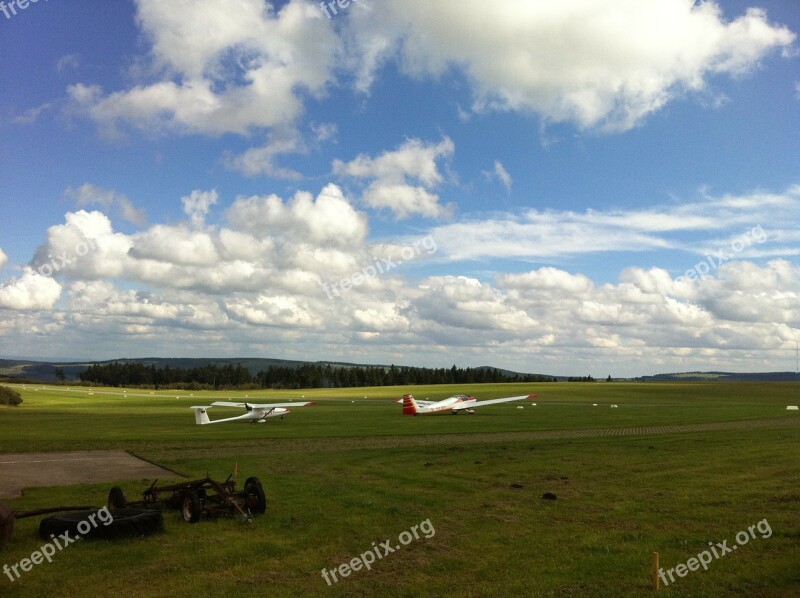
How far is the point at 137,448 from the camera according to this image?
33.4 meters

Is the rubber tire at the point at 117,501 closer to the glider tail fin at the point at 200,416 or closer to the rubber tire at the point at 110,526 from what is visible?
the rubber tire at the point at 110,526

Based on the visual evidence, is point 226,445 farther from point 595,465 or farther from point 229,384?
point 229,384

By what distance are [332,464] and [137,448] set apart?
547 inches

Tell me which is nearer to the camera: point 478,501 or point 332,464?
point 478,501

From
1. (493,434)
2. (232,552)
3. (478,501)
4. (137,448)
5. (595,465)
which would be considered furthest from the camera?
(493,434)

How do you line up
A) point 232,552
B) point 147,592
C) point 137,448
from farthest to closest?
point 137,448, point 232,552, point 147,592

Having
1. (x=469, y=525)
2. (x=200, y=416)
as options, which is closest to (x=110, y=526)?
(x=469, y=525)

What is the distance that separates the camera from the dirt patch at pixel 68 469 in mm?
22359

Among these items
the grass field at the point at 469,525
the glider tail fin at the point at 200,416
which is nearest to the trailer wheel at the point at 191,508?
the grass field at the point at 469,525

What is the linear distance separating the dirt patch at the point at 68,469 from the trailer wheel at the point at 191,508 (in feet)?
25.7

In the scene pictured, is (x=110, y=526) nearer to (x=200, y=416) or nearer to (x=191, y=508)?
(x=191, y=508)

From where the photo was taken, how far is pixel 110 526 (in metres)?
14.0

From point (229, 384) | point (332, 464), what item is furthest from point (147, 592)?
point (229, 384)

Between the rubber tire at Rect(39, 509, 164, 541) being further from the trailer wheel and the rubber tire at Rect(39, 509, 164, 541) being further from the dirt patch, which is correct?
the dirt patch
